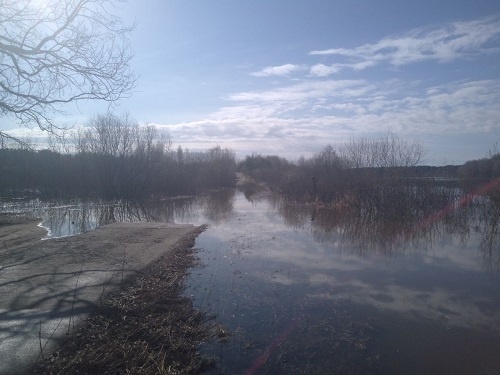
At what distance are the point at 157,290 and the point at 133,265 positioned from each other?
264 centimetres

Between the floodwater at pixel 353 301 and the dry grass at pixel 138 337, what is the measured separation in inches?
17.6

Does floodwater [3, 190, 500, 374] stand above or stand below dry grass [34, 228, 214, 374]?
below

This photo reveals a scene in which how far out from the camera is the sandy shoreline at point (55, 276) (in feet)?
20.4

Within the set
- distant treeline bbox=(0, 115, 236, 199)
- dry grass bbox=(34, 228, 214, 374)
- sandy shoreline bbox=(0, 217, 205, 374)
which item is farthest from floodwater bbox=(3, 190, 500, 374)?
distant treeline bbox=(0, 115, 236, 199)

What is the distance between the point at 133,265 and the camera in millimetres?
11586

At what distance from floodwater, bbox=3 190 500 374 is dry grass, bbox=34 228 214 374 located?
1.47 ft

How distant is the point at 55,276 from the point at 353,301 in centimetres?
723

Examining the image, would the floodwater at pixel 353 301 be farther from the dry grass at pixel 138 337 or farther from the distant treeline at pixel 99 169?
the distant treeline at pixel 99 169

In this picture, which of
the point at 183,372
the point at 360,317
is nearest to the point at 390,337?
the point at 360,317

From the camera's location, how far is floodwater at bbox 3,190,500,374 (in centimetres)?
629

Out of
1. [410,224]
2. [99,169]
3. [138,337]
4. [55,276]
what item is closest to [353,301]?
[138,337]

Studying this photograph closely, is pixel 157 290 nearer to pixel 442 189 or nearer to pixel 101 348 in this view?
pixel 101 348

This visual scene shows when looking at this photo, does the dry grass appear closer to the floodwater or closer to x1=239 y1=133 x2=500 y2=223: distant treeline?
the floodwater

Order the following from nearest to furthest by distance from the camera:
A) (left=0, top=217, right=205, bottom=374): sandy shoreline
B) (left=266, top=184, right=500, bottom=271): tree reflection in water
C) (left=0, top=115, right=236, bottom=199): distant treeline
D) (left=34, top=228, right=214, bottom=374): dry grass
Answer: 1. (left=34, top=228, right=214, bottom=374): dry grass
2. (left=0, top=217, right=205, bottom=374): sandy shoreline
3. (left=266, top=184, right=500, bottom=271): tree reflection in water
4. (left=0, top=115, right=236, bottom=199): distant treeline
